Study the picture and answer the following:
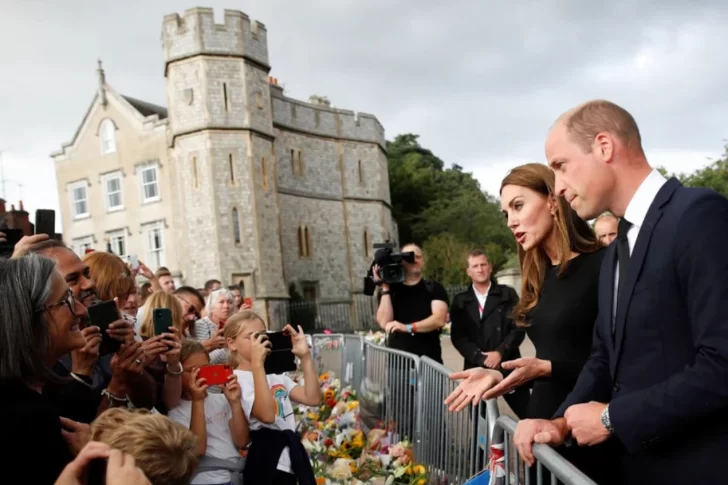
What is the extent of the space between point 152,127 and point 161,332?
102ft

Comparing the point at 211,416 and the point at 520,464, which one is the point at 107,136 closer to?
the point at 211,416

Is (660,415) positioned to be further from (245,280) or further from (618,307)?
(245,280)

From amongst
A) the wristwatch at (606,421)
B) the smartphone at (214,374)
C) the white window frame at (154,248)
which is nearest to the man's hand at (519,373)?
the wristwatch at (606,421)

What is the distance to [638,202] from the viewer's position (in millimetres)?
2098

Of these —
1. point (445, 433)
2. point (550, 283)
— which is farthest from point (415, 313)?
point (550, 283)

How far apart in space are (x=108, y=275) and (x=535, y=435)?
9.82 feet

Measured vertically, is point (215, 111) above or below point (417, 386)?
above

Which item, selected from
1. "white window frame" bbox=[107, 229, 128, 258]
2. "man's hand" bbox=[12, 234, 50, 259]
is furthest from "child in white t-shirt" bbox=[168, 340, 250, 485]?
"white window frame" bbox=[107, 229, 128, 258]

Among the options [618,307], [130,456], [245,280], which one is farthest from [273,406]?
[245,280]

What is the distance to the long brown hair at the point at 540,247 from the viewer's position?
10.2ft

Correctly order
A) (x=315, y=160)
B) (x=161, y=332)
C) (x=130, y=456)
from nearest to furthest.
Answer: (x=130, y=456), (x=161, y=332), (x=315, y=160)

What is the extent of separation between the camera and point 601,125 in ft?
6.99

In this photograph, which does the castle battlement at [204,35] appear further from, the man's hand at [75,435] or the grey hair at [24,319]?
the man's hand at [75,435]

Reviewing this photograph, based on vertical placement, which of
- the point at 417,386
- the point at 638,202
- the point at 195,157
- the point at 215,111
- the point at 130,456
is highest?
the point at 215,111
